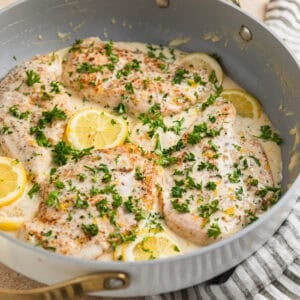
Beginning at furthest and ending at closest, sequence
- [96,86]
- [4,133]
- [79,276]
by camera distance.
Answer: [96,86], [4,133], [79,276]

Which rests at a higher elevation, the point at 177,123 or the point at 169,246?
the point at 177,123

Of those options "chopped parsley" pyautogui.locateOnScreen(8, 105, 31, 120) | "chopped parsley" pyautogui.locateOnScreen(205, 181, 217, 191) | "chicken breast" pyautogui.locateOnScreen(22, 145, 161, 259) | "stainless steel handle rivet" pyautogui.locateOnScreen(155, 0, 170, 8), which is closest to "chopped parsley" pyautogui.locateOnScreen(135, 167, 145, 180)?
"chicken breast" pyautogui.locateOnScreen(22, 145, 161, 259)

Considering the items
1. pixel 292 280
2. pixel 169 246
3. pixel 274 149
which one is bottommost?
pixel 292 280

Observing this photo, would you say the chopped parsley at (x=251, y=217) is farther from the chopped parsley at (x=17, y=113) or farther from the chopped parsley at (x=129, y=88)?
the chopped parsley at (x=17, y=113)

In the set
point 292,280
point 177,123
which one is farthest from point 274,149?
point 292,280

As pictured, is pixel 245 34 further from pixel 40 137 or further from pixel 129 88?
pixel 40 137

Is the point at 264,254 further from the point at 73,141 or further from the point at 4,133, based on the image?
the point at 4,133

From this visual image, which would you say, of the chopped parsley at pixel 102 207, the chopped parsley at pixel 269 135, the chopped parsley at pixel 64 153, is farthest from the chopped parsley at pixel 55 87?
the chopped parsley at pixel 269 135
